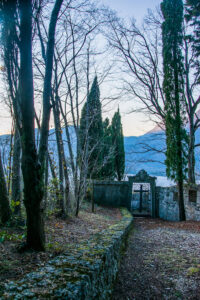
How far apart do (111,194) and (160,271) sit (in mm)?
10019

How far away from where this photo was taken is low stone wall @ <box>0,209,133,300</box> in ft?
5.47

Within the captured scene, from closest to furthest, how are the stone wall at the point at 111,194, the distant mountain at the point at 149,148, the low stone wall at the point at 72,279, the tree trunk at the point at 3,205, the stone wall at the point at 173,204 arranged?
the low stone wall at the point at 72,279, the tree trunk at the point at 3,205, the stone wall at the point at 173,204, the distant mountain at the point at 149,148, the stone wall at the point at 111,194

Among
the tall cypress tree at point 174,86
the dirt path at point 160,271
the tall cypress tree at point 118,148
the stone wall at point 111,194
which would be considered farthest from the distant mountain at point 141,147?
the dirt path at point 160,271

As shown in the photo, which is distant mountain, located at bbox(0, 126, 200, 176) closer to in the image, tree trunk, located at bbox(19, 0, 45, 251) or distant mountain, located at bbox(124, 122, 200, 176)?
distant mountain, located at bbox(124, 122, 200, 176)

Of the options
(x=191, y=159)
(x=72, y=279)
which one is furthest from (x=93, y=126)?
(x=72, y=279)

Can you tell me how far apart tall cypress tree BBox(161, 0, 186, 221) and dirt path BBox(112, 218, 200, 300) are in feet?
16.8

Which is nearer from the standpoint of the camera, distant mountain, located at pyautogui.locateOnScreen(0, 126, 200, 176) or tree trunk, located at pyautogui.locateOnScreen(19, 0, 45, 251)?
tree trunk, located at pyautogui.locateOnScreen(19, 0, 45, 251)

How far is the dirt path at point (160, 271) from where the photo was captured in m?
3.01

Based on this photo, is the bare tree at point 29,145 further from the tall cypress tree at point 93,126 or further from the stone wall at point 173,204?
the stone wall at point 173,204

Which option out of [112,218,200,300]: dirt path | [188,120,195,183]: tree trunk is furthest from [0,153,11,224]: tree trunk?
[188,120,195,183]: tree trunk

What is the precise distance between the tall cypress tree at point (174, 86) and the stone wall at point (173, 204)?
1.19 m

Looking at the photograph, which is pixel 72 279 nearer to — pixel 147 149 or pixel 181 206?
pixel 181 206

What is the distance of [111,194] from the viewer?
13.7 meters

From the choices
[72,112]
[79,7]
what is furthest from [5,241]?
[72,112]
